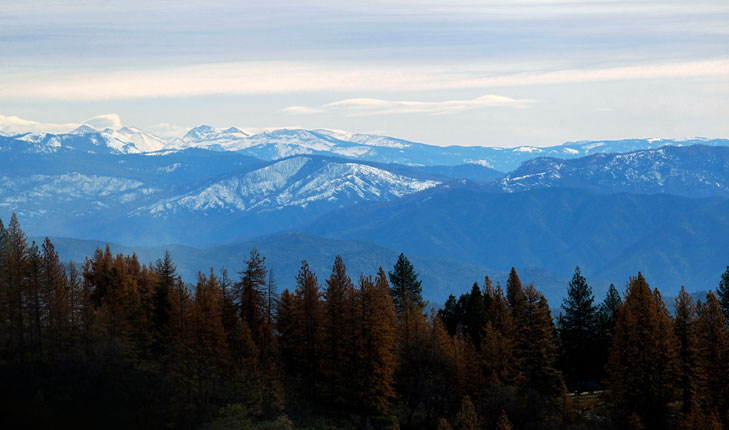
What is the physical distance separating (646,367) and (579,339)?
27.1 meters

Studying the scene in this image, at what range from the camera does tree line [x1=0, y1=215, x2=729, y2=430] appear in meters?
79.8

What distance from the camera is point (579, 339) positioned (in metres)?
110

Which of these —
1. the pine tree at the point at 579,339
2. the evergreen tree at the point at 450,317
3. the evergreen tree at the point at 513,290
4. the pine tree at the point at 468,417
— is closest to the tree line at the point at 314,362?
the pine tree at the point at 468,417

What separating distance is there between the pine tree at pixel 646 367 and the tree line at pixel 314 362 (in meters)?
0.13

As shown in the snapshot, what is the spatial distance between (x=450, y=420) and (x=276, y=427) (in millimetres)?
19983

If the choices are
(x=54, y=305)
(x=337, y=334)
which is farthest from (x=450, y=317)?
(x=54, y=305)

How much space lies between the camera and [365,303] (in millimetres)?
87812

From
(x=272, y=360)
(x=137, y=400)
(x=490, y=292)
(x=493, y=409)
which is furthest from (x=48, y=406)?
(x=490, y=292)

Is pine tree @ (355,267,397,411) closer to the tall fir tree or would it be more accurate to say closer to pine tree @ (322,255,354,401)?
pine tree @ (322,255,354,401)

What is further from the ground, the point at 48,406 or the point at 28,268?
the point at 28,268

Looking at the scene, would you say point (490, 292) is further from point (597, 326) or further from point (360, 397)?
point (360, 397)

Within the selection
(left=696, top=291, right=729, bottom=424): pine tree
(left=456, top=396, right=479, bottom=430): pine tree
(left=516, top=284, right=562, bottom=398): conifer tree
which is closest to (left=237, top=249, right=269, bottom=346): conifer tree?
(left=456, top=396, right=479, bottom=430): pine tree

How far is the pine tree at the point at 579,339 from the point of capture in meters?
108

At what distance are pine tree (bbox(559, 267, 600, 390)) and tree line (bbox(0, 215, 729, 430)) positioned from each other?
30.9ft
